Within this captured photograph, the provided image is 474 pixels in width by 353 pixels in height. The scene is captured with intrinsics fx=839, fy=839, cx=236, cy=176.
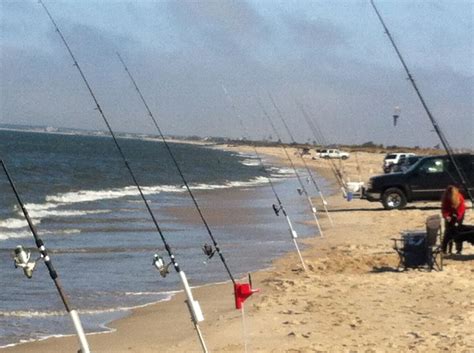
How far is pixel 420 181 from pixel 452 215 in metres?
9.00

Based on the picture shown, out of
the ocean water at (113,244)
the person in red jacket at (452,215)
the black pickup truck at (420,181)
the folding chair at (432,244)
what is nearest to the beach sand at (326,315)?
the folding chair at (432,244)

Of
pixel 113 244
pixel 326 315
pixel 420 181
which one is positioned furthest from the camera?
pixel 420 181

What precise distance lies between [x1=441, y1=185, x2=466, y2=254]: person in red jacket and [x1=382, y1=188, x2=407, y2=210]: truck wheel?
923 cm

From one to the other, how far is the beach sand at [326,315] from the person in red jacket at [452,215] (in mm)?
289

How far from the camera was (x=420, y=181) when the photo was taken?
70.7ft

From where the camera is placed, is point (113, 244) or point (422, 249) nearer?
point (422, 249)

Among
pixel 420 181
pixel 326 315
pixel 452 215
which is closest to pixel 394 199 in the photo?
pixel 420 181

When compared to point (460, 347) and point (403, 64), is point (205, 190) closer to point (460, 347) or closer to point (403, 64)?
point (403, 64)

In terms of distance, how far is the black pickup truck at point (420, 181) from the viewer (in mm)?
20656

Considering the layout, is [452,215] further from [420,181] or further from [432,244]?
[420,181]

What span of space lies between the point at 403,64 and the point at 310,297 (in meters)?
3.05

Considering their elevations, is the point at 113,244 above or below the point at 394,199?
below

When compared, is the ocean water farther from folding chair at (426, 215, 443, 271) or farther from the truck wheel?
folding chair at (426, 215, 443, 271)

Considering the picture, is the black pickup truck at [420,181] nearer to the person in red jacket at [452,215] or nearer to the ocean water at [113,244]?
the ocean water at [113,244]
